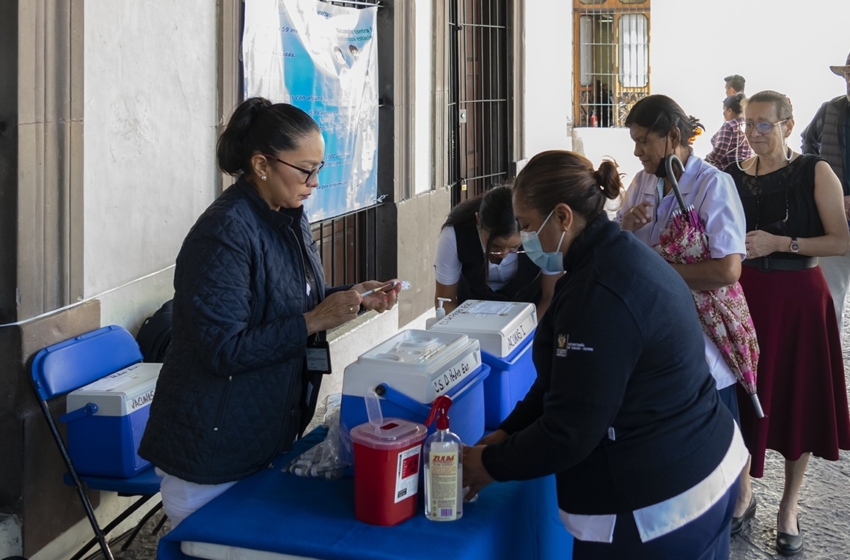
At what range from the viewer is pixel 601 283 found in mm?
Answer: 1850

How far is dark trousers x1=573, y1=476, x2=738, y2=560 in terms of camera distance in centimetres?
191

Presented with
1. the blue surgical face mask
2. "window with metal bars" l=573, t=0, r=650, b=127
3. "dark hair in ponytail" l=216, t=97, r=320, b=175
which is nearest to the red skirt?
the blue surgical face mask

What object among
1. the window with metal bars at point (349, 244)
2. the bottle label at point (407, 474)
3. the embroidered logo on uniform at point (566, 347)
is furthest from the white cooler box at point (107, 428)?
the window with metal bars at point (349, 244)

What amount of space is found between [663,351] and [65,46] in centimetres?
222

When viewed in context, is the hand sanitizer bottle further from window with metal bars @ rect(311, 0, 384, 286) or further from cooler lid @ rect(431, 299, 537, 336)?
window with metal bars @ rect(311, 0, 384, 286)

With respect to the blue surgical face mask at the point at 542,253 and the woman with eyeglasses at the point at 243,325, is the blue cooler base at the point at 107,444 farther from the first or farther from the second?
the blue surgical face mask at the point at 542,253

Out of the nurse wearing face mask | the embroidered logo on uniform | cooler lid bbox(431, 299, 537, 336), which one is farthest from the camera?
the nurse wearing face mask

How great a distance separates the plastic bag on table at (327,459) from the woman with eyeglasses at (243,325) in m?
0.07

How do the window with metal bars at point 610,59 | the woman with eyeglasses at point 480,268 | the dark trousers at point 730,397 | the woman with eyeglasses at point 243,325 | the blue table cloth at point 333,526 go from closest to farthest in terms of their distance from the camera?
the blue table cloth at point 333,526 < the woman with eyeglasses at point 243,325 < the dark trousers at point 730,397 < the woman with eyeglasses at point 480,268 < the window with metal bars at point 610,59

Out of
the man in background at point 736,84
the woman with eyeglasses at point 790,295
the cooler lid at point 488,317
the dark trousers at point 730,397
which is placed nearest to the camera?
the cooler lid at point 488,317

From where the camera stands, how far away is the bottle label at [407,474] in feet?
6.63

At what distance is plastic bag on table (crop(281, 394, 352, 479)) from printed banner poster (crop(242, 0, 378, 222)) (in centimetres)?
235

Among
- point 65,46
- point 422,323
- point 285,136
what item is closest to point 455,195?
point 422,323

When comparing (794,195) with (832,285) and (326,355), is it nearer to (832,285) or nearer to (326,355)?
(832,285)
